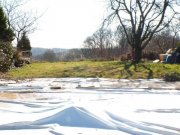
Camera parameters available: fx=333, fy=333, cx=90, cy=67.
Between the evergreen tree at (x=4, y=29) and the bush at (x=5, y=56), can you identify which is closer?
the bush at (x=5, y=56)

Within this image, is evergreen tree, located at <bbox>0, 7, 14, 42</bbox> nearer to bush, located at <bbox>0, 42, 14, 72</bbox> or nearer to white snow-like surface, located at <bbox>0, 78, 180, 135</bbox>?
bush, located at <bbox>0, 42, 14, 72</bbox>

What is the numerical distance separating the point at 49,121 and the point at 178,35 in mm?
38883

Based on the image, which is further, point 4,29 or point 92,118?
point 4,29

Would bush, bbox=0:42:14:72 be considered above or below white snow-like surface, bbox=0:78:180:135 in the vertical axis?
above

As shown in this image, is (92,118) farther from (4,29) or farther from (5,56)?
(4,29)

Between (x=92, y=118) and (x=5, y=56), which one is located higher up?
(x=5, y=56)

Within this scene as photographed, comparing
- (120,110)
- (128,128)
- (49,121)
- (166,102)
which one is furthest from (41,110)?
(166,102)

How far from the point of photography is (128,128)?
400 centimetres

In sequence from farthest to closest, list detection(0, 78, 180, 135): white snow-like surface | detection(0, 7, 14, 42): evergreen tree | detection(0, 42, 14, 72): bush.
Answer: detection(0, 7, 14, 42): evergreen tree
detection(0, 42, 14, 72): bush
detection(0, 78, 180, 135): white snow-like surface

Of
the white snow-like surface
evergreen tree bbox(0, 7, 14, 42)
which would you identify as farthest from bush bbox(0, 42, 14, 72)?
the white snow-like surface

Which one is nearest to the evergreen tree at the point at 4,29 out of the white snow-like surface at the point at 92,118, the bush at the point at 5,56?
the bush at the point at 5,56

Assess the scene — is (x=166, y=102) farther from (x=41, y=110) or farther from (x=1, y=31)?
(x=1, y=31)

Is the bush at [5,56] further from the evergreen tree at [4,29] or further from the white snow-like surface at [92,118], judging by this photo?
the white snow-like surface at [92,118]

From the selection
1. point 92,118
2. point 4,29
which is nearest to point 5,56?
point 4,29
